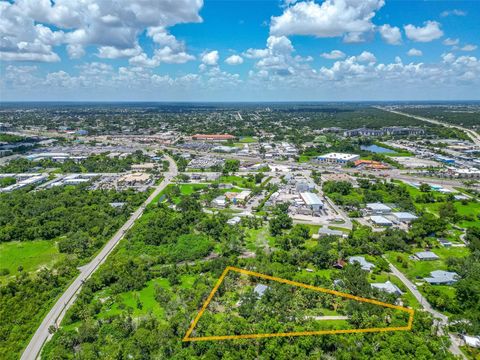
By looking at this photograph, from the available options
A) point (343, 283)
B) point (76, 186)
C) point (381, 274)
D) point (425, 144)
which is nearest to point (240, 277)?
point (343, 283)

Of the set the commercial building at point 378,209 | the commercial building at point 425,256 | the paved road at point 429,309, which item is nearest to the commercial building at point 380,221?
the commercial building at point 378,209

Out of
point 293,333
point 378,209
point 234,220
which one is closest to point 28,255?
point 234,220

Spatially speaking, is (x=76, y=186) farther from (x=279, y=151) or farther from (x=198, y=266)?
(x=279, y=151)

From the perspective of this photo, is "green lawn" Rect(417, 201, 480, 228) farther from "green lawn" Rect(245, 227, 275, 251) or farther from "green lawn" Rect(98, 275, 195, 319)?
"green lawn" Rect(98, 275, 195, 319)

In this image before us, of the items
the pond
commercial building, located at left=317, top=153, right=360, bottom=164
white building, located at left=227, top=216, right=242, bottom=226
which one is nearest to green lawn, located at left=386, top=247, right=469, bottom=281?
white building, located at left=227, top=216, right=242, bottom=226

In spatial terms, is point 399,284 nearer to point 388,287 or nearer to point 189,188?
point 388,287

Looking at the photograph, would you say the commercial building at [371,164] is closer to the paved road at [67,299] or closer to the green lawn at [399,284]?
the green lawn at [399,284]
